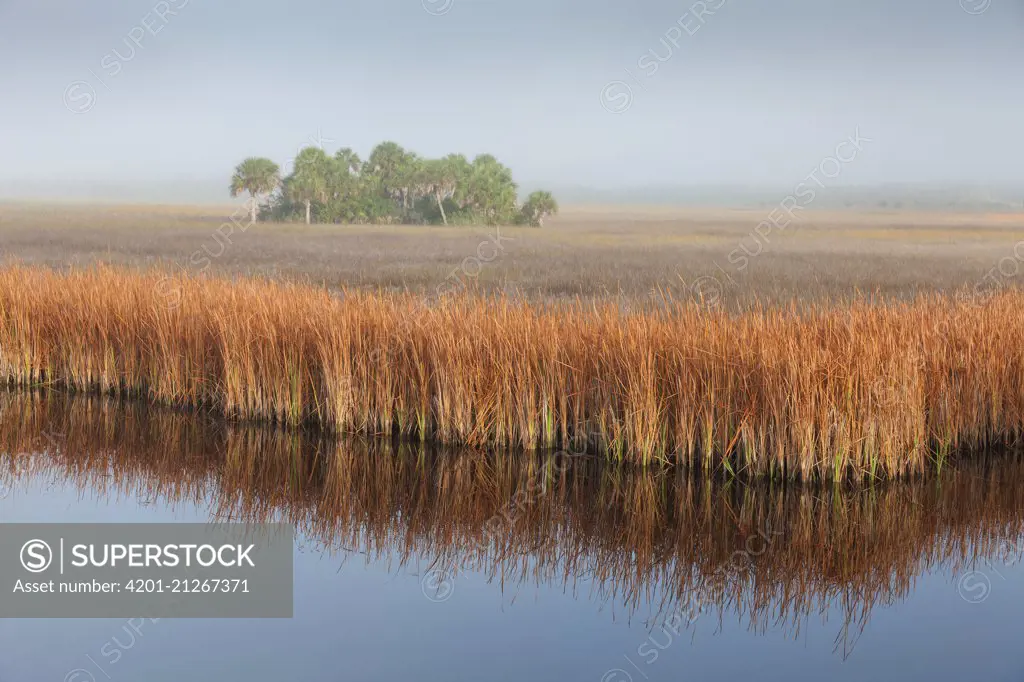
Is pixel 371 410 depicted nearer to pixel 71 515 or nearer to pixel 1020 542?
pixel 71 515

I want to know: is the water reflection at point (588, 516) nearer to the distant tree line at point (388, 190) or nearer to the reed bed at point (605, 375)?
the reed bed at point (605, 375)

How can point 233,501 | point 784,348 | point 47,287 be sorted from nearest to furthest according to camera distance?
1. point 233,501
2. point 784,348
3. point 47,287

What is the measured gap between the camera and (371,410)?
816 cm

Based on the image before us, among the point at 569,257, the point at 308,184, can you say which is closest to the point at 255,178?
the point at 308,184

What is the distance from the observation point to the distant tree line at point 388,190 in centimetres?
5225

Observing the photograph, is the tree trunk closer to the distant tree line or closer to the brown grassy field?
the distant tree line

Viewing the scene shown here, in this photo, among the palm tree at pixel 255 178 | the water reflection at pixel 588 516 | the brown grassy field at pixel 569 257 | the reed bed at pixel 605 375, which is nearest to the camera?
the water reflection at pixel 588 516

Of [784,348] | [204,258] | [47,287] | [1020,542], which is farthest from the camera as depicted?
[204,258]

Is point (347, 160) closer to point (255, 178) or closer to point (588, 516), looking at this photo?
point (255, 178)

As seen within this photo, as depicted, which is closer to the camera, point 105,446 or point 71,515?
point 71,515

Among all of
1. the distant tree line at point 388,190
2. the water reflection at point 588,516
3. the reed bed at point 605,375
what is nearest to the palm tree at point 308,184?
the distant tree line at point 388,190

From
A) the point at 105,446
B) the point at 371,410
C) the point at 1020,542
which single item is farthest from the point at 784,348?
the point at 105,446

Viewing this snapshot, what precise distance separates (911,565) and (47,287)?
9.18 meters

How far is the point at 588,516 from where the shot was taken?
242 inches
